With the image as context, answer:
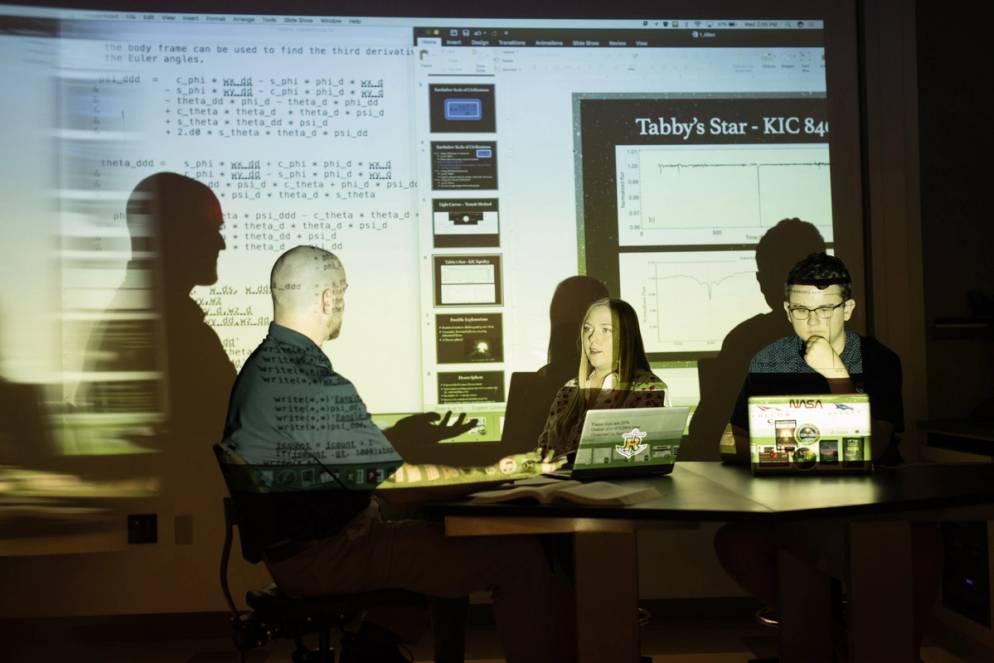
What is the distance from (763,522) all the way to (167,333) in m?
2.59

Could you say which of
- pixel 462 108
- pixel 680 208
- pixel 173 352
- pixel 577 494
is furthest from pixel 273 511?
pixel 680 208

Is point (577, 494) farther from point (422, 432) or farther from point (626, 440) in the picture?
point (422, 432)

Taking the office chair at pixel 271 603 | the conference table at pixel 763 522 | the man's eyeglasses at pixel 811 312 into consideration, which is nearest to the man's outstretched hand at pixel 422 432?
the man's eyeglasses at pixel 811 312

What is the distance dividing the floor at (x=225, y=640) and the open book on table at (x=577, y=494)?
5.04ft

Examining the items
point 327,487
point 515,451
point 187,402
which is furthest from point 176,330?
point 327,487

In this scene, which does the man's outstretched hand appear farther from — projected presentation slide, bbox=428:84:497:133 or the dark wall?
the dark wall

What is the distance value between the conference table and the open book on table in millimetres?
17

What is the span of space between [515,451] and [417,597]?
5.29 feet

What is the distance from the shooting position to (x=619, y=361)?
3025 mm

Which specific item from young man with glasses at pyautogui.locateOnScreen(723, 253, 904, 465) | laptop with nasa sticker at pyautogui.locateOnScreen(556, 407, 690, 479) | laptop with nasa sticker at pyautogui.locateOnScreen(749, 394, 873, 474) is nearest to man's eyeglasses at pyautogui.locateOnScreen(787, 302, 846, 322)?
young man with glasses at pyautogui.locateOnScreen(723, 253, 904, 465)

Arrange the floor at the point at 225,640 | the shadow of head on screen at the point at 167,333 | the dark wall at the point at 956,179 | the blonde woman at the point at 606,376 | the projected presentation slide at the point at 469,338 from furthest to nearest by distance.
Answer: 1. the dark wall at the point at 956,179
2. the projected presentation slide at the point at 469,338
3. the shadow of head on screen at the point at 167,333
4. the floor at the point at 225,640
5. the blonde woman at the point at 606,376

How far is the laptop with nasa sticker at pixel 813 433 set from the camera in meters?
2.10

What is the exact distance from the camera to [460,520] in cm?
176

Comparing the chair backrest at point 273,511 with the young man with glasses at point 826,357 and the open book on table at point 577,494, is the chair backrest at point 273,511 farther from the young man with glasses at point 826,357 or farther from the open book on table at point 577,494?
the young man with glasses at point 826,357
